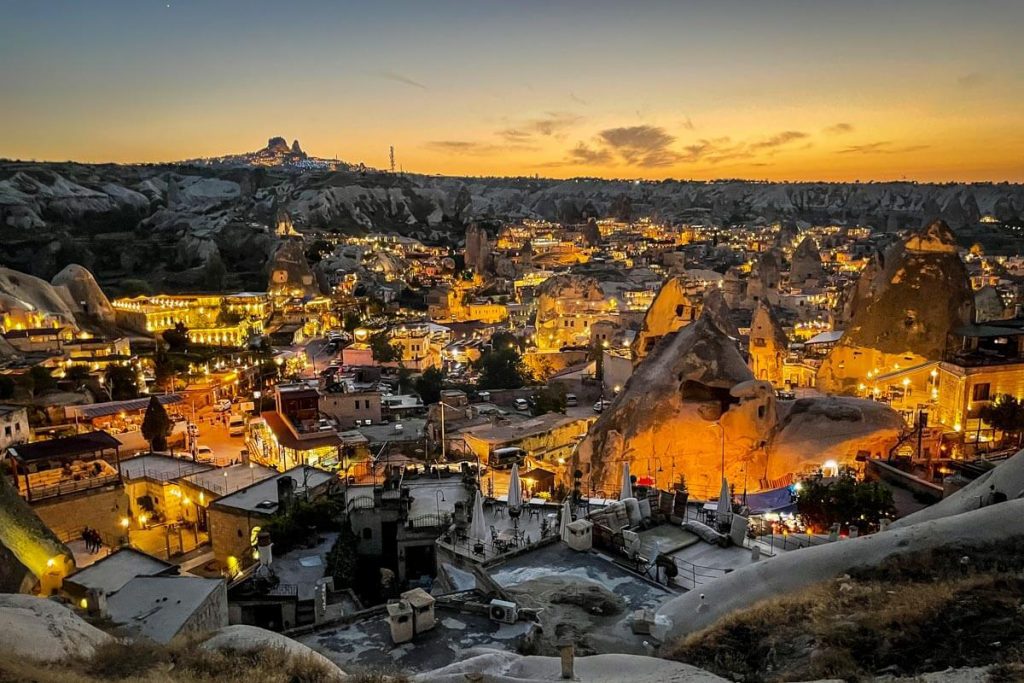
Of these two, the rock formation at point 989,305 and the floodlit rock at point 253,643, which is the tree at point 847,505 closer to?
the floodlit rock at point 253,643

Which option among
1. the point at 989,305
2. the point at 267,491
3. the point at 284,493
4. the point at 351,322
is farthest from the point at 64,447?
the point at 989,305

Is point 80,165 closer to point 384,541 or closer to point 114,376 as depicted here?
point 114,376

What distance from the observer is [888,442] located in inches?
862

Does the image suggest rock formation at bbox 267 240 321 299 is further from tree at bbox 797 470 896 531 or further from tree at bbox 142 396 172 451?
tree at bbox 797 470 896 531

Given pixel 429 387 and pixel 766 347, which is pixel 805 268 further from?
pixel 429 387

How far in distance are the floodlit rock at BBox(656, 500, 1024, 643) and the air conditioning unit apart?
2.04 m

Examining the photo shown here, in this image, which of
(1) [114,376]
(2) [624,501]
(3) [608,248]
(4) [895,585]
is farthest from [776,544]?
(3) [608,248]

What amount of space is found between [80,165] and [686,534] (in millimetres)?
157156

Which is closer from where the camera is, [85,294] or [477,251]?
[85,294]

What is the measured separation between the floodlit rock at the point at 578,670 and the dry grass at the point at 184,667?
1344mm

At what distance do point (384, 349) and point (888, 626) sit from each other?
4283cm

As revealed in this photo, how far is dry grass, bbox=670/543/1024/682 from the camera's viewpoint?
6.89m

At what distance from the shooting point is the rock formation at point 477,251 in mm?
98812

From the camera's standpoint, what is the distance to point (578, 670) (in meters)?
7.71
